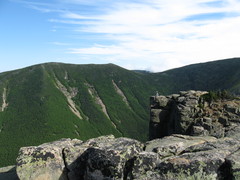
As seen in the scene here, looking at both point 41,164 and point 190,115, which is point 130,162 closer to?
point 41,164

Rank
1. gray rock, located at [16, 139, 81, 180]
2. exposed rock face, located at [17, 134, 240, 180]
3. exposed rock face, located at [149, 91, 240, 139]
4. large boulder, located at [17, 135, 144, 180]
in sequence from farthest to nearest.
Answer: exposed rock face, located at [149, 91, 240, 139] → gray rock, located at [16, 139, 81, 180] → large boulder, located at [17, 135, 144, 180] → exposed rock face, located at [17, 134, 240, 180]

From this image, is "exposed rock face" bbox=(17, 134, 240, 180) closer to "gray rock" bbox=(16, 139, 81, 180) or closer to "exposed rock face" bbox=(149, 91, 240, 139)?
"gray rock" bbox=(16, 139, 81, 180)

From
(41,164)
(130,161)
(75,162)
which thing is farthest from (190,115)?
(41,164)

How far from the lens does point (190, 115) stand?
6881 cm

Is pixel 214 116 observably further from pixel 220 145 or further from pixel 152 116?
pixel 220 145

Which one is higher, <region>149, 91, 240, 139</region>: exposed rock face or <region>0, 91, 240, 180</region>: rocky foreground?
<region>0, 91, 240, 180</region>: rocky foreground

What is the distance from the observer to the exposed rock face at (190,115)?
62.1 meters

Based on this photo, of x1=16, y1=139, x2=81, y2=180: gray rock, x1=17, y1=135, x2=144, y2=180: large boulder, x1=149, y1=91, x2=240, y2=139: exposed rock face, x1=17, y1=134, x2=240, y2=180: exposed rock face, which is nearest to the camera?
x1=17, y1=134, x2=240, y2=180: exposed rock face

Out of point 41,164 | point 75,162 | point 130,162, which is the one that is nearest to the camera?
point 130,162

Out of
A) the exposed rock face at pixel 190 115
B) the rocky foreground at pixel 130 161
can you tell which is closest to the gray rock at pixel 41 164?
the rocky foreground at pixel 130 161

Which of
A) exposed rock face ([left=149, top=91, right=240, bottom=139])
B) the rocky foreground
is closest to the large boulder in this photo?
the rocky foreground

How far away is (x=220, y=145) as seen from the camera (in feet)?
68.0

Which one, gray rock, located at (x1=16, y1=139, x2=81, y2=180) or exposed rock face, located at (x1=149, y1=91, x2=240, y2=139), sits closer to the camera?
gray rock, located at (x1=16, y1=139, x2=81, y2=180)

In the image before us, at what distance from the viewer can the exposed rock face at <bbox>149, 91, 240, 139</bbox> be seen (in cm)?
6213
